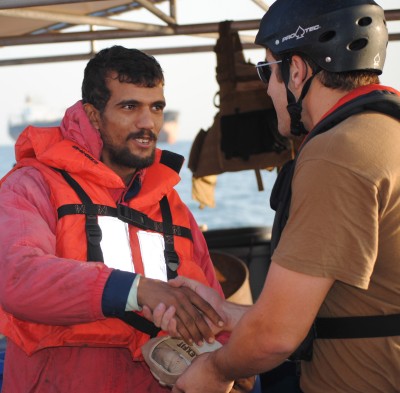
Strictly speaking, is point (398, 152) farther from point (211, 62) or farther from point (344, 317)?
point (211, 62)

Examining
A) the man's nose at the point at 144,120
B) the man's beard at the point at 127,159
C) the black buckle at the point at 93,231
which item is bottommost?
the black buckle at the point at 93,231

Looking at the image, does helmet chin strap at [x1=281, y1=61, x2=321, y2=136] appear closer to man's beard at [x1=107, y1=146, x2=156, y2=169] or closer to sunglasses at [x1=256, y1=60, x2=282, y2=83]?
sunglasses at [x1=256, y1=60, x2=282, y2=83]

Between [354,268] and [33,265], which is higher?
[354,268]

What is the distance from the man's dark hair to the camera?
3.60 metres

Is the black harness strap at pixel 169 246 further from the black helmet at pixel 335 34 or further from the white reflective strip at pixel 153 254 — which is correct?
the black helmet at pixel 335 34

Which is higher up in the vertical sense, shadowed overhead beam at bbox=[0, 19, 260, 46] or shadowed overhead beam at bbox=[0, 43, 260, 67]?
shadowed overhead beam at bbox=[0, 19, 260, 46]

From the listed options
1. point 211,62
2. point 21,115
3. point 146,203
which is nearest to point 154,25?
point 146,203

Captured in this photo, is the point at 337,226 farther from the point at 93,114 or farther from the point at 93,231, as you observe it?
the point at 93,114

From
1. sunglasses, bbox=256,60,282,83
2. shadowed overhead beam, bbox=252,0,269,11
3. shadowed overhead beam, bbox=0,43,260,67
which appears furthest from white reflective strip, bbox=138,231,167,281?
shadowed overhead beam, bbox=0,43,260,67

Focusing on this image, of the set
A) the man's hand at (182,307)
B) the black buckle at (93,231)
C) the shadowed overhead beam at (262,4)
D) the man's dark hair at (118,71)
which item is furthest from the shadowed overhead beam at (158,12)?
the man's hand at (182,307)

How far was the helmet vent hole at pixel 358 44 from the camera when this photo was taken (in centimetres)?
244

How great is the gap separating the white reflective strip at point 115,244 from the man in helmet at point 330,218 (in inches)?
30.8

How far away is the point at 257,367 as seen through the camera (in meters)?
2.32

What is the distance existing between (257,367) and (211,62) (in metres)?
78.6
